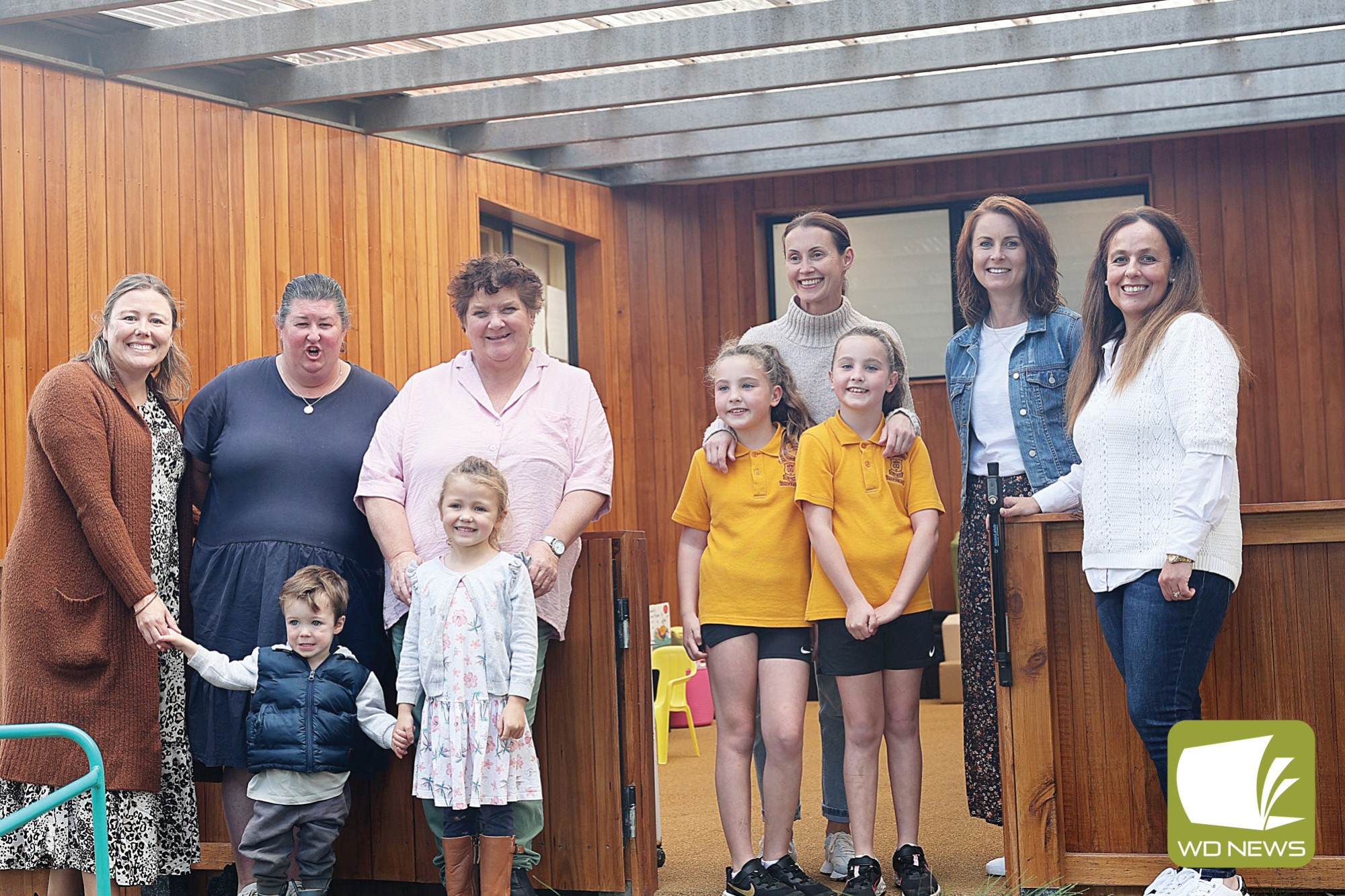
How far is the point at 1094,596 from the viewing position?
2.96 meters

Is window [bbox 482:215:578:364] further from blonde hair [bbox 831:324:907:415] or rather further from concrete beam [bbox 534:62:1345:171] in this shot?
blonde hair [bbox 831:324:907:415]

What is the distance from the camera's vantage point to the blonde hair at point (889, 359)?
330 centimetres

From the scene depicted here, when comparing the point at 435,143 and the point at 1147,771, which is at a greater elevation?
the point at 435,143

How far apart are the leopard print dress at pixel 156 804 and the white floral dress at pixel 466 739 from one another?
68cm

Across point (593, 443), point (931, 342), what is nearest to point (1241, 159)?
point (931, 342)

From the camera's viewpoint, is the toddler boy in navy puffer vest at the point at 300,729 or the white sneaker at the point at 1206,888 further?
the toddler boy in navy puffer vest at the point at 300,729

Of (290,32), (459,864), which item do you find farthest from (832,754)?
(290,32)

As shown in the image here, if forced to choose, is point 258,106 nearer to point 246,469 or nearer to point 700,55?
point 700,55

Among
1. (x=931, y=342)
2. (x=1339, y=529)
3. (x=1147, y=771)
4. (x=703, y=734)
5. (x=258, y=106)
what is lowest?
(x=703, y=734)

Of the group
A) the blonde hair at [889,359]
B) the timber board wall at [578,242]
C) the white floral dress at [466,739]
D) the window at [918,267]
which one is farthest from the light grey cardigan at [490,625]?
the window at [918,267]

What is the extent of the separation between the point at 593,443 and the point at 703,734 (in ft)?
12.9

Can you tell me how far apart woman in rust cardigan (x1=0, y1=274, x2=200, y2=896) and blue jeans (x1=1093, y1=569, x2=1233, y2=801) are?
2116mm

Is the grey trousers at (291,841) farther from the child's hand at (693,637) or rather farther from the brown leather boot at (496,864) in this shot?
the child's hand at (693,637)

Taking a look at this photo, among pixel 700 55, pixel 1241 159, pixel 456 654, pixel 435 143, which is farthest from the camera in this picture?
pixel 1241 159
